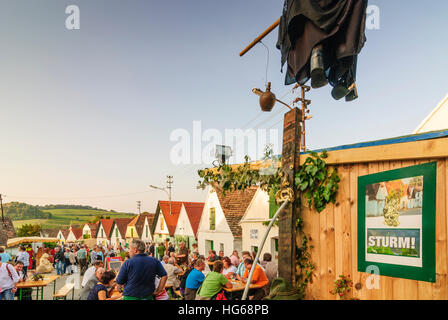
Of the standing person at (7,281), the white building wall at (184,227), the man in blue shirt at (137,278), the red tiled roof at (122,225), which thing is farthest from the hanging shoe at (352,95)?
the red tiled roof at (122,225)

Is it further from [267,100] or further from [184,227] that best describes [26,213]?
[267,100]

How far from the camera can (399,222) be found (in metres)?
2.99

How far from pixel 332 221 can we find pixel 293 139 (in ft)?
3.40

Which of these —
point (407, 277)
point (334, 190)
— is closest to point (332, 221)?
point (334, 190)

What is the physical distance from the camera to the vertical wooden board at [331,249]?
3.48 metres

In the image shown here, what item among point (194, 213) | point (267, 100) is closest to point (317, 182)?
point (267, 100)

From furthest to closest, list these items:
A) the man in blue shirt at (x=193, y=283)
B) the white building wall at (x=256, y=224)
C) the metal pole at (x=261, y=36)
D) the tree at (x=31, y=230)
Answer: the tree at (x=31, y=230) → the white building wall at (x=256, y=224) → the man in blue shirt at (x=193, y=283) → the metal pole at (x=261, y=36)

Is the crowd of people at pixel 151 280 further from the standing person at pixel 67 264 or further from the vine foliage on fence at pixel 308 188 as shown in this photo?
the standing person at pixel 67 264

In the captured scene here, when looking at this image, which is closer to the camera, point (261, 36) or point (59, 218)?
point (261, 36)

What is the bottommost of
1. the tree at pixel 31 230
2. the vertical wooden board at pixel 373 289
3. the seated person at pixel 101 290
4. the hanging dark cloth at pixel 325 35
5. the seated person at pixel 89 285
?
the tree at pixel 31 230

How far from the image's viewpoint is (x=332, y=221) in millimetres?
3521

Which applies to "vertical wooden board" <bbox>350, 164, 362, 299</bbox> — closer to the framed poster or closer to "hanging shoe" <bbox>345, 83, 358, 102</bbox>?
the framed poster

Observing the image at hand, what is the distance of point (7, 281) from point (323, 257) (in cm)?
772

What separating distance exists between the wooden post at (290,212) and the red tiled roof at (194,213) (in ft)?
79.1
